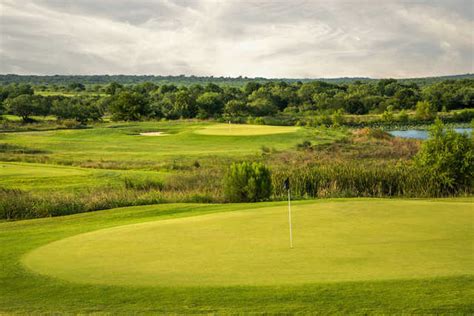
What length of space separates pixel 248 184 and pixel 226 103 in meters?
83.3

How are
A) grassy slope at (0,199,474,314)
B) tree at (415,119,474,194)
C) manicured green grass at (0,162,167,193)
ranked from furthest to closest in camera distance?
manicured green grass at (0,162,167,193) < tree at (415,119,474,194) < grassy slope at (0,199,474,314)

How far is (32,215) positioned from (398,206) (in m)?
11.0

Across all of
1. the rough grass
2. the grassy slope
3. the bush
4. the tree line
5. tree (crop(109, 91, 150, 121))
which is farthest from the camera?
the tree line

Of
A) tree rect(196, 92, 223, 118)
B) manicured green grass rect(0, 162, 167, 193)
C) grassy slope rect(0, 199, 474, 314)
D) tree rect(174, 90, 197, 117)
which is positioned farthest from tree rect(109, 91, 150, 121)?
grassy slope rect(0, 199, 474, 314)

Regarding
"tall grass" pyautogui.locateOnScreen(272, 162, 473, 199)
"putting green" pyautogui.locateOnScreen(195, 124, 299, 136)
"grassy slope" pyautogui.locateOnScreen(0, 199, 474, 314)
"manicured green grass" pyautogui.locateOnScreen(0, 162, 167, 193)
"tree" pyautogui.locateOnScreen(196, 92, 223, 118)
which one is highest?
"tree" pyautogui.locateOnScreen(196, 92, 223, 118)

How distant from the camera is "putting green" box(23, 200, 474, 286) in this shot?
25.8 feet

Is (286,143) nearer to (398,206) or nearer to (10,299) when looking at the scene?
(398,206)

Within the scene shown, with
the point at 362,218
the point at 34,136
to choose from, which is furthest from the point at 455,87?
the point at 362,218

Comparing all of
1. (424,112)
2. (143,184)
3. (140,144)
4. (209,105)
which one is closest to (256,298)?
(143,184)

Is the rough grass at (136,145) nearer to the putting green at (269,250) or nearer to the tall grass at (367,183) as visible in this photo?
the tall grass at (367,183)

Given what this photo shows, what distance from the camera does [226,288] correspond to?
7.38m

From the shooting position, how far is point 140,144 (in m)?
50.0

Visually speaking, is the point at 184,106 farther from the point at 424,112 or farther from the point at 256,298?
the point at 256,298

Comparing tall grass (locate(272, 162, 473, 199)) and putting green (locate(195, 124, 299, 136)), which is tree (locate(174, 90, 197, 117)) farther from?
tall grass (locate(272, 162, 473, 199))
